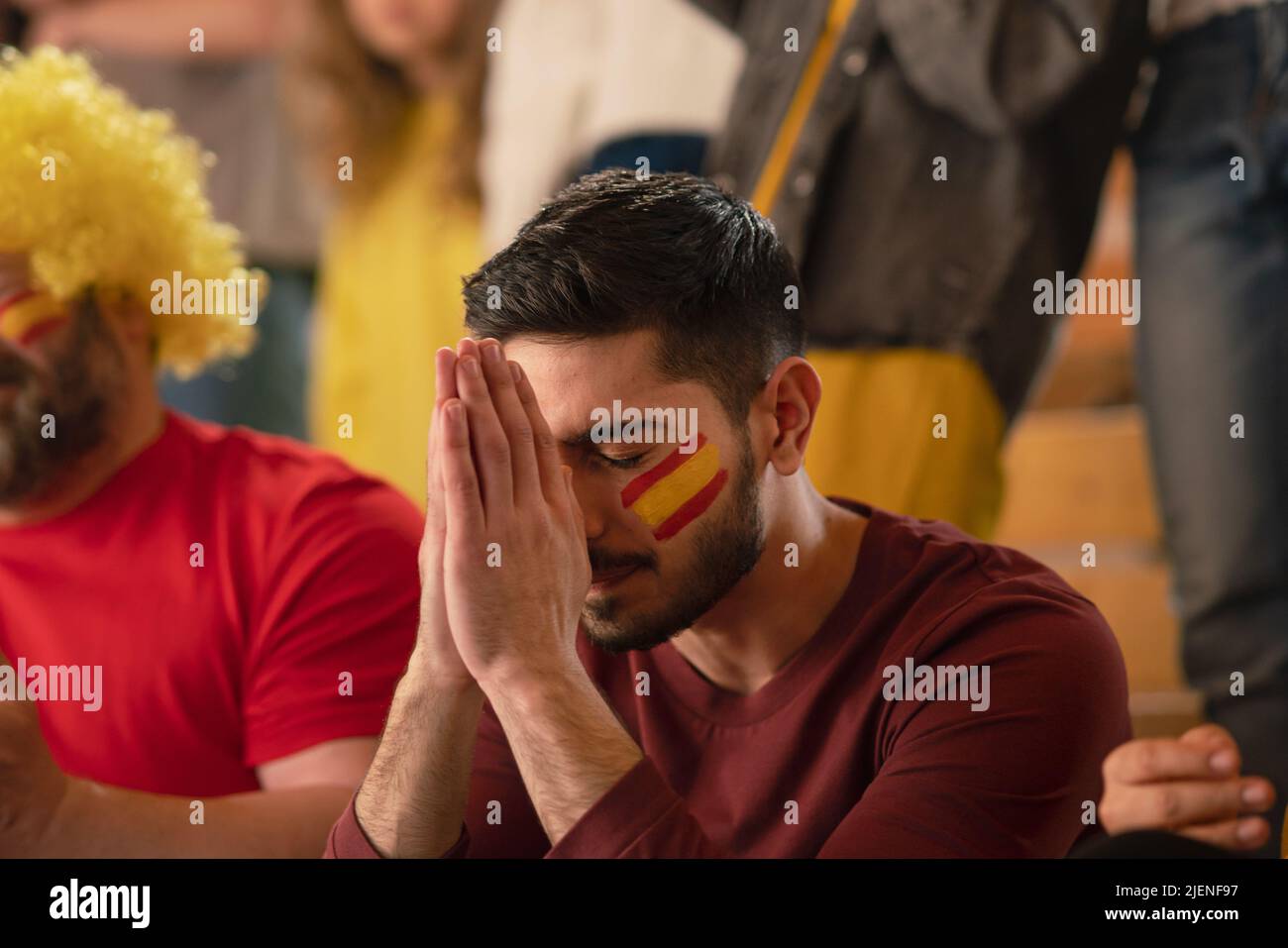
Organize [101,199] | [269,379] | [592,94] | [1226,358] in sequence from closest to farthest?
[101,199]
[1226,358]
[592,94]
[269,379]

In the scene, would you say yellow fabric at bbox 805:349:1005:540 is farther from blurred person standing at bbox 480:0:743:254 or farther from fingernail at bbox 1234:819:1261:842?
fingernail at bbox 1234:819:1261:842

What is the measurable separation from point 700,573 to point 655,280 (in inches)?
8.3

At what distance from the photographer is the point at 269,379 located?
8.28ft

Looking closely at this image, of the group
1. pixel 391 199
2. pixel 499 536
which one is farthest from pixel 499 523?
pixel 391 199

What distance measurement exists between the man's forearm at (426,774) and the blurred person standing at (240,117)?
5.30ft

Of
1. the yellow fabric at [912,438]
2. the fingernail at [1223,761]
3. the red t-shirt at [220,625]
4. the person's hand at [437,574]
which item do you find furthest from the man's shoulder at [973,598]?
the yellow fabric at [912,438]

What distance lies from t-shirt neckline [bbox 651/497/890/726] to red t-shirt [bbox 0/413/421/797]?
0.28 m

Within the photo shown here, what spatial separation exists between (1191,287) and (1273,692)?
0.47 metres

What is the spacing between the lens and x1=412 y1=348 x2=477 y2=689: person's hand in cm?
92

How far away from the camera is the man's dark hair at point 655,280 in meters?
0.98

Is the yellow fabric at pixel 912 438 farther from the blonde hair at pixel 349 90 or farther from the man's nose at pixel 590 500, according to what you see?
Result: the blonde hair at pixel 349 90

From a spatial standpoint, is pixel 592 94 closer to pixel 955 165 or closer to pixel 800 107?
pixel 800 107
